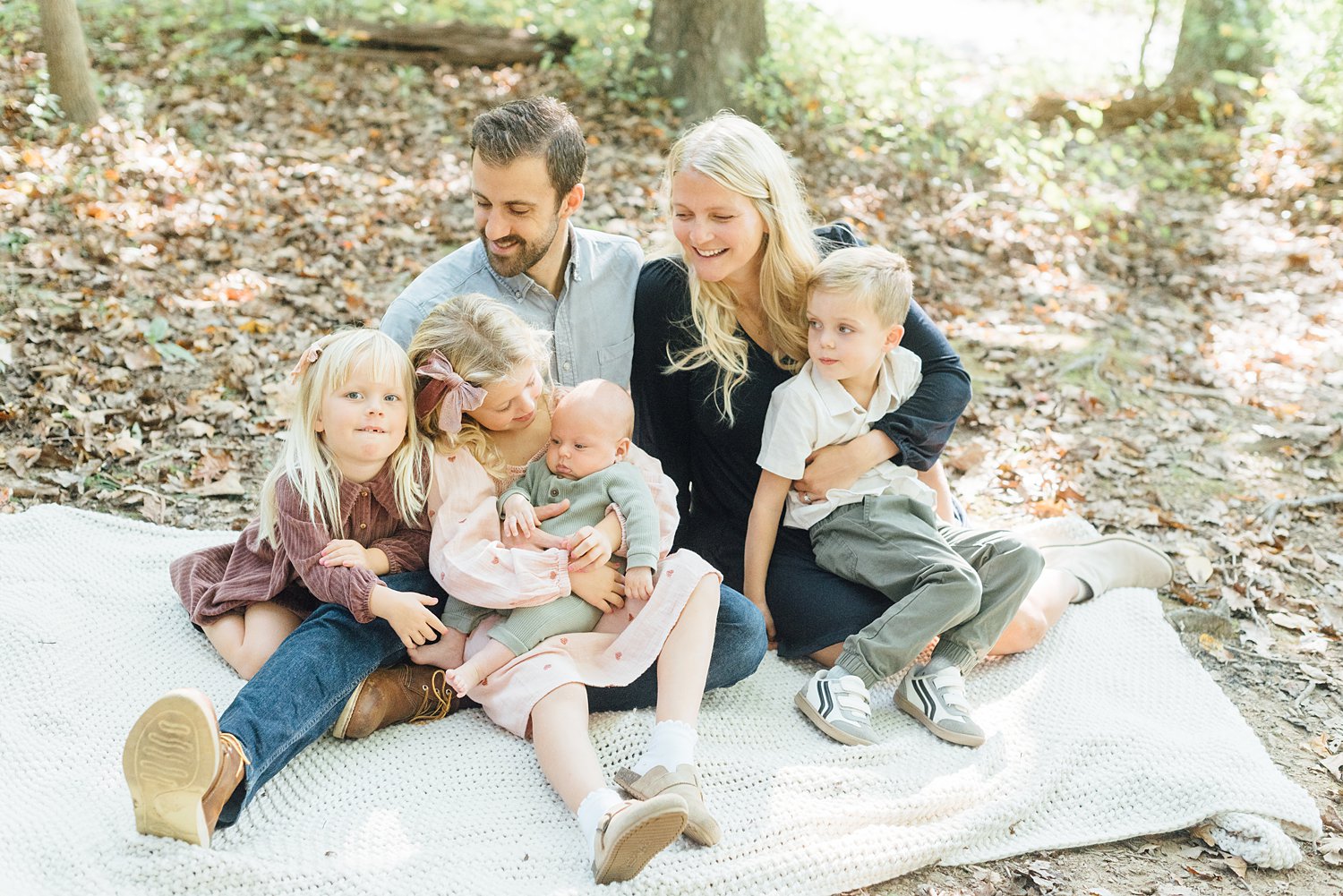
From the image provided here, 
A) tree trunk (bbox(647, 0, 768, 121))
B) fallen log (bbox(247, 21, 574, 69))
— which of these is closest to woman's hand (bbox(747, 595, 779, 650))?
tree trunk (bbox(647, 0, 768, 121))

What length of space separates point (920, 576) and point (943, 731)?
480mm

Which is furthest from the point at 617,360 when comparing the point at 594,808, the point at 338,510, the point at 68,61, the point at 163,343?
the point at 68,61

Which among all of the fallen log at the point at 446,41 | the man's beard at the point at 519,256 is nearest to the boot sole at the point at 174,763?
the man's beard at the point at 519,256

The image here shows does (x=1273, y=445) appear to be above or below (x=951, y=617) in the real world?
below

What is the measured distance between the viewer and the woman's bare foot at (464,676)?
2.98 m

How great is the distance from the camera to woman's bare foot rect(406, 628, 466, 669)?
3154 mm

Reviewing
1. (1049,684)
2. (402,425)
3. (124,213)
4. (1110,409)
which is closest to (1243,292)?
(1110,409)

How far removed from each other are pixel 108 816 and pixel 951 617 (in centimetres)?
239

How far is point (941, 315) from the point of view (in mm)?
6875

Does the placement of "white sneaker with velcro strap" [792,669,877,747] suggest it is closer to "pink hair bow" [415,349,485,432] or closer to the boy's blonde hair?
the boy's blonde hair

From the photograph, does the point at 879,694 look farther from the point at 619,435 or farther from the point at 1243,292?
the point at 1243,292

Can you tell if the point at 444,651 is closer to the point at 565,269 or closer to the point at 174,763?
the point at 174,763

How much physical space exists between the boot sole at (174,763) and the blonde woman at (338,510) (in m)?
0.61

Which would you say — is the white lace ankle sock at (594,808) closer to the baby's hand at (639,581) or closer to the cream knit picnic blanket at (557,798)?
the cream knit picnic blanket at (557,798)
